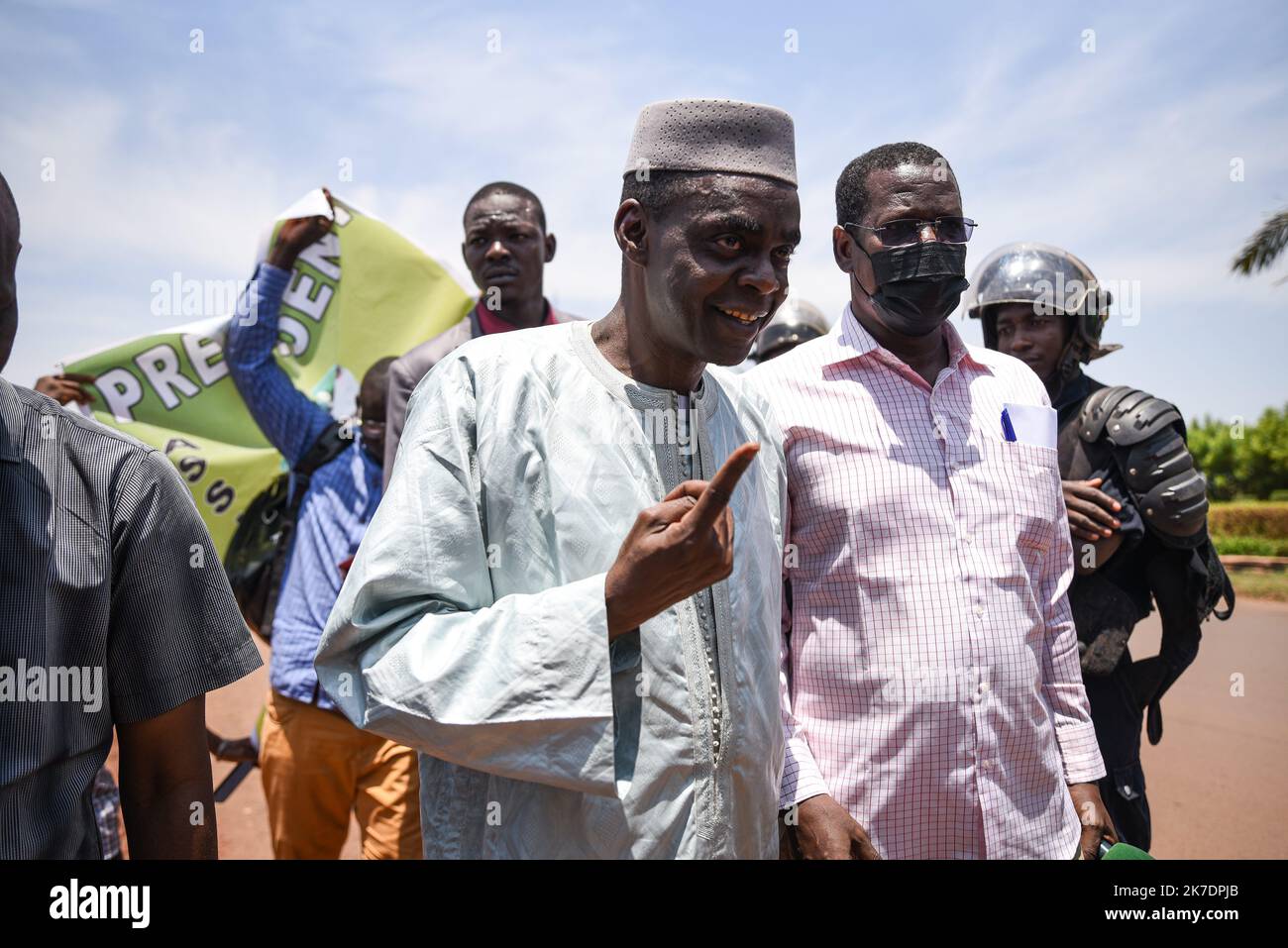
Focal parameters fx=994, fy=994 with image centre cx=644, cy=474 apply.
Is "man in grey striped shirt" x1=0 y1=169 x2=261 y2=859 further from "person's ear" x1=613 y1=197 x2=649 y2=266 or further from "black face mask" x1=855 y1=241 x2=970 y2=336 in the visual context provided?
"black face mask" x1=855 y1=241 x2=970 y2=336

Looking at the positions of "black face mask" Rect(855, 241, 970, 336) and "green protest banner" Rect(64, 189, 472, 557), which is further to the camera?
"green protest banner" Rect(64, 189, 472, 557)

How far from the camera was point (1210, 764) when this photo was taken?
23.0 feet

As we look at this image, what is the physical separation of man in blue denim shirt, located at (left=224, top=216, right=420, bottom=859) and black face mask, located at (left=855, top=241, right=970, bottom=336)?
2.14 m

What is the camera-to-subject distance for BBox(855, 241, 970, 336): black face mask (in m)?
2.51

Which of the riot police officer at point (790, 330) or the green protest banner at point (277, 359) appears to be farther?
the riot police officer at point (790, 330)

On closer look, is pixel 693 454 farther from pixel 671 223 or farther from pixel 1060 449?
pixel 1060 449

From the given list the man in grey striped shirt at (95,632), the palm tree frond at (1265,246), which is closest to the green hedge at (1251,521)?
the palm tree frond at (1265,246)

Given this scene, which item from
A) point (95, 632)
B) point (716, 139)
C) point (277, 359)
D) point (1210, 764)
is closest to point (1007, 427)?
point (716, 139)

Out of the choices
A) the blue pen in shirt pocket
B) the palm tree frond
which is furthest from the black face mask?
the palm tree frond

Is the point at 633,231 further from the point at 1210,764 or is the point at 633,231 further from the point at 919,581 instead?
the point at 1210,764

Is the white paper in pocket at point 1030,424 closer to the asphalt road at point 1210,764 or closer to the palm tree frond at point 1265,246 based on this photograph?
the asphalt road at point 1210,764

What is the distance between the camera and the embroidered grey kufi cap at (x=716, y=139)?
1.90 m
